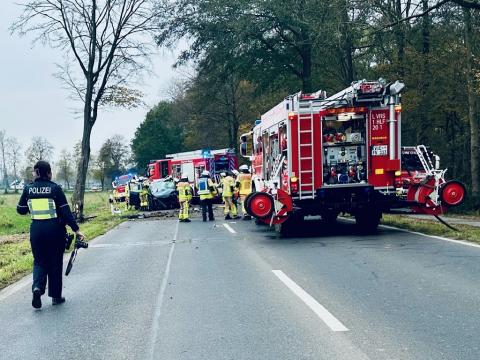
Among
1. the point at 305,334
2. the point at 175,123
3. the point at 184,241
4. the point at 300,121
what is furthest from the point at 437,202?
the point at 175,123

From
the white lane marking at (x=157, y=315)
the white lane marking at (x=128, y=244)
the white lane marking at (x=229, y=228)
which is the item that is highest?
the white lane marking at (x=229, y=228)

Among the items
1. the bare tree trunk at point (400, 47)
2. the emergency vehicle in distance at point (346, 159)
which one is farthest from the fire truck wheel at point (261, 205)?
the bare tree trunk at point (400, 47)

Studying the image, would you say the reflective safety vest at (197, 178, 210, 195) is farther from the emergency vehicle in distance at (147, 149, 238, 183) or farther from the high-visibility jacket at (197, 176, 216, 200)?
the emergency vehicle in distance at (147, 149, 238, 183)

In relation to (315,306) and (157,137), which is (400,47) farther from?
(157,137)

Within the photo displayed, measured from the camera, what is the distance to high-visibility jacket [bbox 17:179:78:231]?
7211 millimetres

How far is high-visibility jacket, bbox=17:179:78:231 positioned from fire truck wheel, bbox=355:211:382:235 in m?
8.72

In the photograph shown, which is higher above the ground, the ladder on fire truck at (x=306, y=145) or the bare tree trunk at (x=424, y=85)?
the bare tree trunk at (x=424, y=85)

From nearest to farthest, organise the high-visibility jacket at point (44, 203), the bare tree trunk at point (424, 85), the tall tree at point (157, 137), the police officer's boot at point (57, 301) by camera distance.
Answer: the high-visibility jacket at point (44, 203) → the police officer's boot at point (57, 301) → the bare tree trunk at point (424, 85) → the tall tree at point (157, 137)

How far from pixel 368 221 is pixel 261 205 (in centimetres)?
301

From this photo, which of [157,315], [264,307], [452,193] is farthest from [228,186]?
[157,315]

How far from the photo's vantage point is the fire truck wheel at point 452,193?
1350cm

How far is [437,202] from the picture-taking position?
44.2 ft

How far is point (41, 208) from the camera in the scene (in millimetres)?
7223

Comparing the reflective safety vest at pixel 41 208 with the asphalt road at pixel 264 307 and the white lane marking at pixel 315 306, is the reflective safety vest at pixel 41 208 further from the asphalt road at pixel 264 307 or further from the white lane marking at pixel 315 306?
the white lane marking at pixel 315 306
